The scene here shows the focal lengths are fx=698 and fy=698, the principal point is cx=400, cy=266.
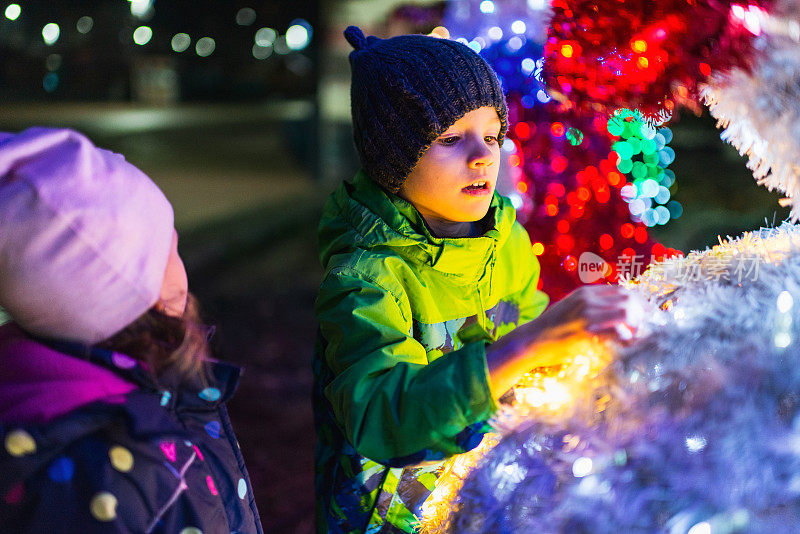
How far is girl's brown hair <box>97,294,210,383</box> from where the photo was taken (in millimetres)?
1164

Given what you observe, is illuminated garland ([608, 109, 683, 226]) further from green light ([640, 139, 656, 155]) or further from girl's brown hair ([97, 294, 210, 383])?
girl's brown hair ([97, 294, 210, 383])

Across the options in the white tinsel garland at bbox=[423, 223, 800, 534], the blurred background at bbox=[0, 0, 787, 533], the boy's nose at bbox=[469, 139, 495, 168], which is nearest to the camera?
the white tinsel garland at bbox=[423, 223, 800, 534]

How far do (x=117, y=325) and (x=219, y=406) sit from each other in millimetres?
311

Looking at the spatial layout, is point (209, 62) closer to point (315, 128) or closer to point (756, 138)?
point (315, 128)

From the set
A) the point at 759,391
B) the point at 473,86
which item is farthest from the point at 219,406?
the point at 759,391

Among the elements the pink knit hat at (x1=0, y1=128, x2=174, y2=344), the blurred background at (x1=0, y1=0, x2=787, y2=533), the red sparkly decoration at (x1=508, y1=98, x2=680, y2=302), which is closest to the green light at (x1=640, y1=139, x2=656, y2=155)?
the red sparkly decoration at (x1=508, y1=98, x2=680, y2=302)

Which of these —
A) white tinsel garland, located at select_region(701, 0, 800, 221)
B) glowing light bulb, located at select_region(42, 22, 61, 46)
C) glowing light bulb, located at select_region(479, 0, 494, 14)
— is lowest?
glowing light bulb, located at select_region(42, 22, 61, 46)

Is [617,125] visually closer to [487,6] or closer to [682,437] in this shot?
[487,6]

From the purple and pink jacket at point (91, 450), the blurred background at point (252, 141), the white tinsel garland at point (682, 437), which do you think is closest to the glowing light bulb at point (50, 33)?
the blurred background at point (252, 141)

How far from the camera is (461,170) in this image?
149 cm

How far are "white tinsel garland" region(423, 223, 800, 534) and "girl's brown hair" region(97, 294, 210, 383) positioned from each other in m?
0.58

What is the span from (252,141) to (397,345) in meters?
12.5

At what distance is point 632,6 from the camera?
4.12 ft

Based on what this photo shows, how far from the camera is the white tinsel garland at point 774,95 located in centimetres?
101
